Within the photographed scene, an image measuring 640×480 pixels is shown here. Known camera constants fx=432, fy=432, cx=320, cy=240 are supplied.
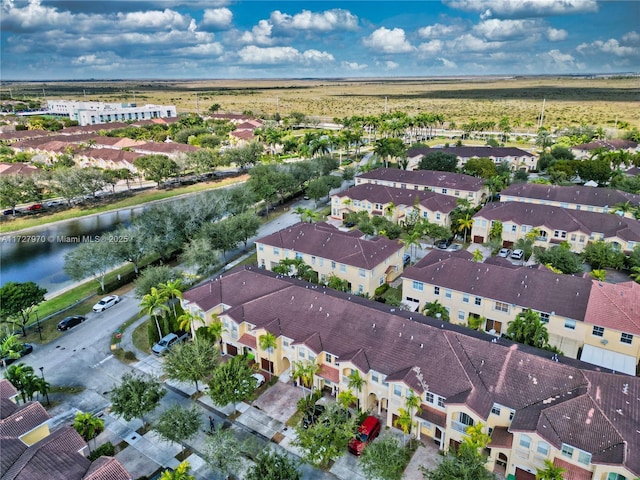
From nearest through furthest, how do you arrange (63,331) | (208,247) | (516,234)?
(63,331) → (208,247) → (516,234)

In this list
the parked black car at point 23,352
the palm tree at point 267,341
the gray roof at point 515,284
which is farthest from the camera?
the parked black car at point 23,352

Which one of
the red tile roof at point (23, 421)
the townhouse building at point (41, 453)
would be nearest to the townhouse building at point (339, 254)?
the red tile roof at point (23, 421)

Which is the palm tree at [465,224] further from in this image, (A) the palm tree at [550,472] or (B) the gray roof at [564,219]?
(A) the palm tree at [550,472]

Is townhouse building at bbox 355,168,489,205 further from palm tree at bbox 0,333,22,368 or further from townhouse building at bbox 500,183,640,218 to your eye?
palm tree at bbox 0,333,22,368

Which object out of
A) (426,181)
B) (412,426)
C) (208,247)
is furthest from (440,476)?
(426,181)

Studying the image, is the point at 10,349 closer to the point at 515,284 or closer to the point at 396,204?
the point at 515,284

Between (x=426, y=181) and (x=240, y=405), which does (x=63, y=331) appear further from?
(x=426, y=181)

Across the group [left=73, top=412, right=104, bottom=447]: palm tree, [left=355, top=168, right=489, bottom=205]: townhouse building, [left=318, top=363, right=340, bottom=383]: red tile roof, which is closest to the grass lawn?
[left=355, top=168, right=489, bottom=205]: townhouse building
